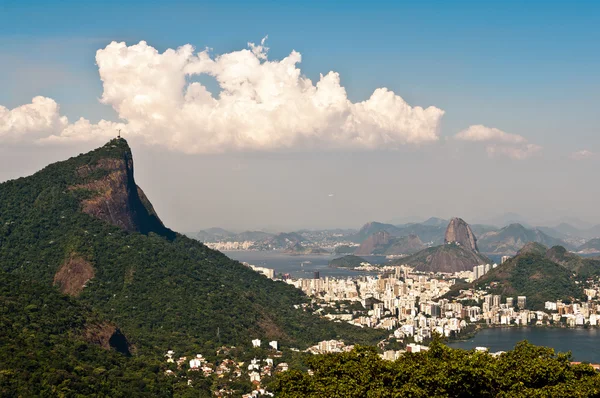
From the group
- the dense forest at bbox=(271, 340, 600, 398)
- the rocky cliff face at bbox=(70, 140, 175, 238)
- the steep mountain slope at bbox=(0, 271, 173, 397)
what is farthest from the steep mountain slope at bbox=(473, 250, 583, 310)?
the dense forest at bbox=(271, 340, 600, 398)

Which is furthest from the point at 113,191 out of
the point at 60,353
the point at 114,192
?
the point at 60,353

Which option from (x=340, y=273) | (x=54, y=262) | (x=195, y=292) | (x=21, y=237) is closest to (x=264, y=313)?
(x=195, y=292)

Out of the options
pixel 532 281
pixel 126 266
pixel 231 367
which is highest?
pixel 126 266

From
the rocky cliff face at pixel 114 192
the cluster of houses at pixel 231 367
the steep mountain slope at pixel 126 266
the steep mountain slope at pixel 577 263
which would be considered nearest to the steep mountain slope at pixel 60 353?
the cluster of houses at pixel 231 367

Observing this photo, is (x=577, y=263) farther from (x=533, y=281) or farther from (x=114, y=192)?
(x=114, y=192)

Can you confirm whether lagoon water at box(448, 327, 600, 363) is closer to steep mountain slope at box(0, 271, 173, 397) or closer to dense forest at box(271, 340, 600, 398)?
steep mountain slope at box(0, 271, 173, 397)

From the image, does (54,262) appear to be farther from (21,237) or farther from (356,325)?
(356,325)

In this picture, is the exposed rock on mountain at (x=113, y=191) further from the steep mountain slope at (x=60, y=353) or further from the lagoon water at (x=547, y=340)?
the lagoon water at (x=547, y=340)
